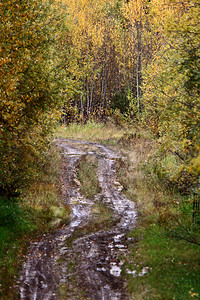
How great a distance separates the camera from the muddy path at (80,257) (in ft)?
30.7

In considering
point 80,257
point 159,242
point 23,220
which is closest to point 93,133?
point 23,220

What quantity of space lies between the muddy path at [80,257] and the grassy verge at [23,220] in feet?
1.17

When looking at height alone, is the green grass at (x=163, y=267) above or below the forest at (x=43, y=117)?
below

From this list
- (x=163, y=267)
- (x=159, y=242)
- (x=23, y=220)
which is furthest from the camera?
(x=23, y=220)

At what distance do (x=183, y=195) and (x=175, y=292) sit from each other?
8.50m

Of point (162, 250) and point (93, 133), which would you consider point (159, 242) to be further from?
point (93, 133)

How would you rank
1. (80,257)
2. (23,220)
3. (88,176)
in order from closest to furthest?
(80,257) → (23,220) → (88,176)

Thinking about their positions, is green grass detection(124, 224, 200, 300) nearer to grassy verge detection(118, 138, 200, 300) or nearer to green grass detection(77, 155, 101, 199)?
grassy verge detection(118, 138, 200, 300)

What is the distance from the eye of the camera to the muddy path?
937 centimetres

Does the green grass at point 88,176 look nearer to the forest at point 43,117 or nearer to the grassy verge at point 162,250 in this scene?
the forest at point 43,117

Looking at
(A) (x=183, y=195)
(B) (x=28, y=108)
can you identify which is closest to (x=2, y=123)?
(B) (x=28, y=108)

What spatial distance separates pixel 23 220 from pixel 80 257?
321 cm

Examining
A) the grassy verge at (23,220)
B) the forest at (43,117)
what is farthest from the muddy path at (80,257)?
the forest at (43,117)

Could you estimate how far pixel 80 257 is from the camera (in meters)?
11.7
